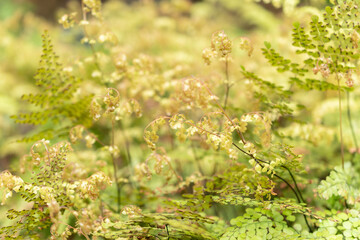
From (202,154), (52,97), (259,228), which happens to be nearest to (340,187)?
(259,228)

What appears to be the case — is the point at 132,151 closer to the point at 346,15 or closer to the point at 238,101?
the point at 238,101

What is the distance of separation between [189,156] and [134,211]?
82 centimetres

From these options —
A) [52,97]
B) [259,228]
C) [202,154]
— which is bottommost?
[202,154]

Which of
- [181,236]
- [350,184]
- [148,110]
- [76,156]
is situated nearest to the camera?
[181,236]

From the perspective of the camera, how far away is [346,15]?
4.27 ft

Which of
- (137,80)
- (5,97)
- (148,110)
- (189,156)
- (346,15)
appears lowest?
(5,97)

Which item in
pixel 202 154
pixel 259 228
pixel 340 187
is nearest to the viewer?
pixel 259 228

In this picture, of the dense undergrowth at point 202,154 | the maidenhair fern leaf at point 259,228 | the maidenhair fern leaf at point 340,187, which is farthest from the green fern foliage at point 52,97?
the maidenhair fern leaf at point 340,187

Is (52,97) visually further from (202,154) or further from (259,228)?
(259,228)

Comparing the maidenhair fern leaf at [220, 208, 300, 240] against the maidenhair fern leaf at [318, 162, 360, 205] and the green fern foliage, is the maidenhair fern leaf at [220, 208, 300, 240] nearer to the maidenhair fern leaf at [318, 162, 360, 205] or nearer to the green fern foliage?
the maidenhair fern leaf at [318, 162, 360, 205]

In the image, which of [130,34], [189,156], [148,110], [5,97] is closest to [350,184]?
[189,156]

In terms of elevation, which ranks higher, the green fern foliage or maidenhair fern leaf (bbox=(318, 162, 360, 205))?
the green fern foliage

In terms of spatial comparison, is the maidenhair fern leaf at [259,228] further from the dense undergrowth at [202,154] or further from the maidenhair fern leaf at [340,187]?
the maidenhair fern leaf at [340,187]

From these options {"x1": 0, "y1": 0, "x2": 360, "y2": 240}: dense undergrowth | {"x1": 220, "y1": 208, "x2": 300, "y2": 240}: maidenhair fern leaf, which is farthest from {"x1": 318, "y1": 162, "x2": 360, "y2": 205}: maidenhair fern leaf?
{"x1": 220, "y1": 208, "x2": 300, "y2": 240}: maidenhair fern leaf
